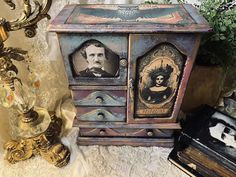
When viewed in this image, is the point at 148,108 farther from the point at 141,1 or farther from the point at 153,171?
the point at 141,1

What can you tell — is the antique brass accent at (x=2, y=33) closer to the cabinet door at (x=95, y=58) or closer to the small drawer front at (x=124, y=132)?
the cabinet door at (x=95, y=58)

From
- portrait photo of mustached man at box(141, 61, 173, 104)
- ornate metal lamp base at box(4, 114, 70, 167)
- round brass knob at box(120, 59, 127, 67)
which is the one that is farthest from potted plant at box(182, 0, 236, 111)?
ornate metal lamp base at box(4, 114, 70, 167)

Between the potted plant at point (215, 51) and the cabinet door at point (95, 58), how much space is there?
37 cm

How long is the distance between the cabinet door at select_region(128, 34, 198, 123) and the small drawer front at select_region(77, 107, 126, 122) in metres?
0.04

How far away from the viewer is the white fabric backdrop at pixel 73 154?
0.88m

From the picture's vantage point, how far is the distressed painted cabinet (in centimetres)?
64

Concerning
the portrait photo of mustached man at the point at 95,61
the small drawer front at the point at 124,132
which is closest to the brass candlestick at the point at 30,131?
the small drawer front at the point at 124,132

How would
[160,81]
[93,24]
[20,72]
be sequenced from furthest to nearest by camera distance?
1. [20,72]
2. [160,81]
3. [93,24]

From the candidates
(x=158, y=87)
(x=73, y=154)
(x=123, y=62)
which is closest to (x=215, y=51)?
(x=158, y=87)

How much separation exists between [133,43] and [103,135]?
0.46 metres

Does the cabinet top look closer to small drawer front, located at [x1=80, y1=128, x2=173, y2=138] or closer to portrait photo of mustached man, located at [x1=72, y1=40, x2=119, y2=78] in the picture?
portrait photo of mustached man, located at [x1=72, y1=40, x2=119, y2=78]

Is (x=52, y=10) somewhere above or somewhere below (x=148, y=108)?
above

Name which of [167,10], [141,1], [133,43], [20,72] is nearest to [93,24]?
[133,43]

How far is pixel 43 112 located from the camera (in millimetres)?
982
